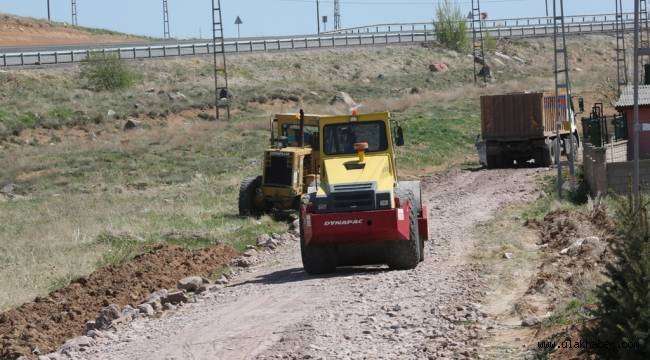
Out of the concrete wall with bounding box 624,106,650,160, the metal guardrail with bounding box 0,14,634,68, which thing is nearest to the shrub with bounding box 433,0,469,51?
the metal guardrail with bounding box 0,14,634,68

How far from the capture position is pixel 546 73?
10162 cm

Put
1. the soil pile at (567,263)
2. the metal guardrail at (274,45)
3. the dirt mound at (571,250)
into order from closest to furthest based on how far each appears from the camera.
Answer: the soil pile at (567,263)
the dirt mound at (571,250)
the metal guardrail at (274,45)

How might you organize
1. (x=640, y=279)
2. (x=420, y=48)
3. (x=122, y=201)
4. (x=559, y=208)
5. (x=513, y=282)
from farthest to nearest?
(x=420, y=48) < (x=122, y=201) < (x=559, y=208) < (x=513, y=282) < (x=640, y=279)

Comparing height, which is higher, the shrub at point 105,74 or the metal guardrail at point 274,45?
the metal guardrail at point 274,45

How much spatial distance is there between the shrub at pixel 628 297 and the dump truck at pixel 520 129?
102 feet

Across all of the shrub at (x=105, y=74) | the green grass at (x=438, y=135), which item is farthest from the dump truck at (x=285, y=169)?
the shrub at (x=105, y=74)

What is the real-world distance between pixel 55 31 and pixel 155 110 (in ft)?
174

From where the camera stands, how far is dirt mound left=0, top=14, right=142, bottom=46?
10550 centimetres

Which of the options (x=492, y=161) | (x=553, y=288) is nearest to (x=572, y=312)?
(x=553, y=288)

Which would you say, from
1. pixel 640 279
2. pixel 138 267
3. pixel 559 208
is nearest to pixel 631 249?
pixel 640 279

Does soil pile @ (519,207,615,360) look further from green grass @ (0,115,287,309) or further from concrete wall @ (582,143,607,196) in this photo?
green grass @ (0,115,287,309)

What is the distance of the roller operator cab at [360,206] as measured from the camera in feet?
61.2

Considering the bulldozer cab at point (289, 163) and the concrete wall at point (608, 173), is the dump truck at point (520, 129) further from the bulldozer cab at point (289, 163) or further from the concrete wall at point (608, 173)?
the bulldozer cab at point (289, 163)

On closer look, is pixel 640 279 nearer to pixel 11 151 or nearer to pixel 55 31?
pixel 11 151
